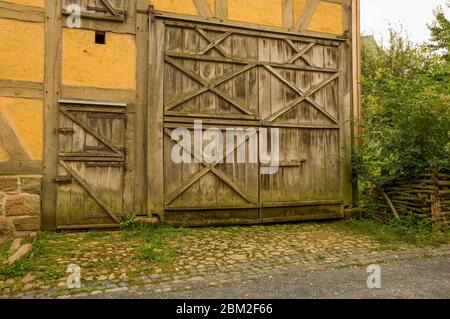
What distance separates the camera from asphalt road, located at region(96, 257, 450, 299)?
3.07 metres

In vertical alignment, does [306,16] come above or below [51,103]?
above

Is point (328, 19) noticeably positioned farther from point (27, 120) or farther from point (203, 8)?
point (27, 120)

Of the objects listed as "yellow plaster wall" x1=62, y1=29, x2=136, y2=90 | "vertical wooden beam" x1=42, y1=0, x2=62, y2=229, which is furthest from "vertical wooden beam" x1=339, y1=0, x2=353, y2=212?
"vertical wooden beam" x1=42, y1=0, x2=62, y2=229

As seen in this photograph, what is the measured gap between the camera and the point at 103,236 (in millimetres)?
5211

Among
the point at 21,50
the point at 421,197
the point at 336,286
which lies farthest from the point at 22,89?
the point at 421,197

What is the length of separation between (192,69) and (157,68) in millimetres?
620

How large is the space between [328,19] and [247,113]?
2716 millimetres

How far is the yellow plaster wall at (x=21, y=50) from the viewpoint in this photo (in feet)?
17.1

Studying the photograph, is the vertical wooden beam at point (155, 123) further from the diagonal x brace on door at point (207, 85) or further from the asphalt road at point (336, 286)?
the asphalt road at point (336, 286)

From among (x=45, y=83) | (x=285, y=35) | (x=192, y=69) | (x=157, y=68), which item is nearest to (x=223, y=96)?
(x=192, y=69)

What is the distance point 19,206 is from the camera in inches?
201

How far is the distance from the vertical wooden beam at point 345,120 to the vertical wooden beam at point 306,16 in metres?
0.80

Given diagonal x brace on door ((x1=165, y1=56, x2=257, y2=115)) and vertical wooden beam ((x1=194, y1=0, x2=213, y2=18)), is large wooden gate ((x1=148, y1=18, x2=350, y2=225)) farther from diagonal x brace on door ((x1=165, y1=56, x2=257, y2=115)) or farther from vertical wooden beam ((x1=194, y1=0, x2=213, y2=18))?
vertical wooden beam ((x1=194, y1=0, x2=213, y2=18))

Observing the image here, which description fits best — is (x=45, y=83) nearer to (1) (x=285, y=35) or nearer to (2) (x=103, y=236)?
(2) (x=103, y=236)
